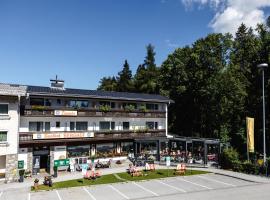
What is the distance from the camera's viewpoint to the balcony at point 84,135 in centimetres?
3844

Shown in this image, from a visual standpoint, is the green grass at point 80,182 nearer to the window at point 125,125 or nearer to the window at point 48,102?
the window at point 48,102

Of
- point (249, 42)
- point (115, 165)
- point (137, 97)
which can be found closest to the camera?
point (115, 165)

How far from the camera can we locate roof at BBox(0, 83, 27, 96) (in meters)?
35.2

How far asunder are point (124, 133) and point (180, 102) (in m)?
19.2

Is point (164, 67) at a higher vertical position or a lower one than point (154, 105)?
higher

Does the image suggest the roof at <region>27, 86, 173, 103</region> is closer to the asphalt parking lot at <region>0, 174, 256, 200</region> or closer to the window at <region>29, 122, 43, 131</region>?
the window at <region>29, 122, 43, 131</region>

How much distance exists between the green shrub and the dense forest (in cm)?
635

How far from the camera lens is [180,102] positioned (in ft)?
203

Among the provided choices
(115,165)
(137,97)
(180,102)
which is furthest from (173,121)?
(115,165)

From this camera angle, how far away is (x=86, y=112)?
142 ft

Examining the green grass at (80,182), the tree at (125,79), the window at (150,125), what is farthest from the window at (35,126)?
the tree at (125,79)

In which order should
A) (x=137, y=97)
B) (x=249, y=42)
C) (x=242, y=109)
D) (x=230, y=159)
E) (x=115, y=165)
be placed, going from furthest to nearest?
(x=249, y=42) < (x=242, y=109) < (x=137, y=97) < (x=115, y=165) < (x=230, y=159)

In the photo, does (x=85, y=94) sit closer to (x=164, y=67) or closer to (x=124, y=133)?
(x=124, y=133)

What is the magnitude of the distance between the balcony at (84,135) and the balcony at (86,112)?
2.28 metres
